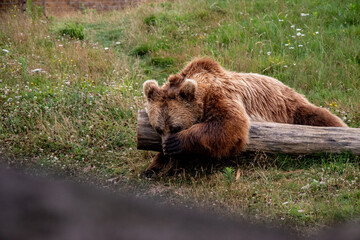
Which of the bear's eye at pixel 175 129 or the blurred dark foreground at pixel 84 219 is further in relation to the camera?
the bear's eye at pixel 175 129

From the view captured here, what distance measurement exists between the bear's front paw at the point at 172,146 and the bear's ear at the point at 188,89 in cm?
59

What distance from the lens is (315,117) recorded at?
5973 millimetres

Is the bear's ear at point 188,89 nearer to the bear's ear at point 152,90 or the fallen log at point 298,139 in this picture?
the bear's ear at point 152,90

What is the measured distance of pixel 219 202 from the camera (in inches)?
179

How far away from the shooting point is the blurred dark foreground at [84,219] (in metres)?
0.66

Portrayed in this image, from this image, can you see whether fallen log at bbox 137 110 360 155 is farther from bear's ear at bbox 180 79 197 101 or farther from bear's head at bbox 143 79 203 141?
bear's ear at bbox 180 79 197 101

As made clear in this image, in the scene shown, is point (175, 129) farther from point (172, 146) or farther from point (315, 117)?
point (315, 117)

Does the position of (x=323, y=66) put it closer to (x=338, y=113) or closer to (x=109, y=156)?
(x=338, y=113)

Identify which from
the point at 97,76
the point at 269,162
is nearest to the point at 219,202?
the point at 269,162

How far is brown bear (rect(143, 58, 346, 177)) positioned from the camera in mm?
5086

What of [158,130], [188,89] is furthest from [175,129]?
[188,89]

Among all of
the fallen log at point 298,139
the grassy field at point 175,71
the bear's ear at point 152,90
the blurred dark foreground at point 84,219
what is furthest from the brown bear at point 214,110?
the blurred dark foreground at point 84,219

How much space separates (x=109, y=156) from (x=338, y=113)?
155 inches

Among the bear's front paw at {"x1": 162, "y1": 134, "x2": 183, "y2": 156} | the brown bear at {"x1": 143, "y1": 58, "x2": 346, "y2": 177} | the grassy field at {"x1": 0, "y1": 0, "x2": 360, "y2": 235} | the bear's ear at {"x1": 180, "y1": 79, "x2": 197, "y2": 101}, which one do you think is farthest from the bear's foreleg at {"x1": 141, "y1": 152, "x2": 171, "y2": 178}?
the bear's ear at {"x1": 180, "y1": 79, "x2": 197, "y2": 101}
